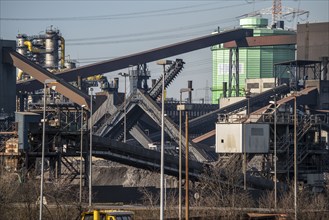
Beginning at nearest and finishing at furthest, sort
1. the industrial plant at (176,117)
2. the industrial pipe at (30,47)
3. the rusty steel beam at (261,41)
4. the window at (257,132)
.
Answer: the industrial plant at (176,117) → the window at (257,132) → the rusty steel beam at (261,41) → the industrial pipe at (30,47)

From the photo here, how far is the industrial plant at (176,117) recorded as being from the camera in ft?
248

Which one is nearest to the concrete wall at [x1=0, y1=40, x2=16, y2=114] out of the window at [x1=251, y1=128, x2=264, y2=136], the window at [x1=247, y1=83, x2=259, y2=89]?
the window at [x1=251, y1=128, x2=264, y2=136]

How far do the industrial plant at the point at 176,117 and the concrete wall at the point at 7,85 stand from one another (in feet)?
0.36

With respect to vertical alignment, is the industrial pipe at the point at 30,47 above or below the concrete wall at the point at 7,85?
above

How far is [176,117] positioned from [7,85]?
39.3m

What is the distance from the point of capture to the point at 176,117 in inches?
5541

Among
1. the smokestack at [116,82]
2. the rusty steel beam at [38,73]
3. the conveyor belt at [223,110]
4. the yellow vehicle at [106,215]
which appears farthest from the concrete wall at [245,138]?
the smokestack at [116,82]

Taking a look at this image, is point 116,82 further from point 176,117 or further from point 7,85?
point 7,85

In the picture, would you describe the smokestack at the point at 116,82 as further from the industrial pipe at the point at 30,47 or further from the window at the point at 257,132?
the window at the point at 257,132

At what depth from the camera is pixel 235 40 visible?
155m

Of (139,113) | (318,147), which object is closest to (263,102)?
(139,113)

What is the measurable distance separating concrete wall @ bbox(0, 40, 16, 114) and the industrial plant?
11 centimetres

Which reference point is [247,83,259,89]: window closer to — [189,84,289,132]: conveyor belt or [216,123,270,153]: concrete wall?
→ [189,84,289,132]: conveyor belt

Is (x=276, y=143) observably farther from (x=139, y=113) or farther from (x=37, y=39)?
(x=37, y=39)
